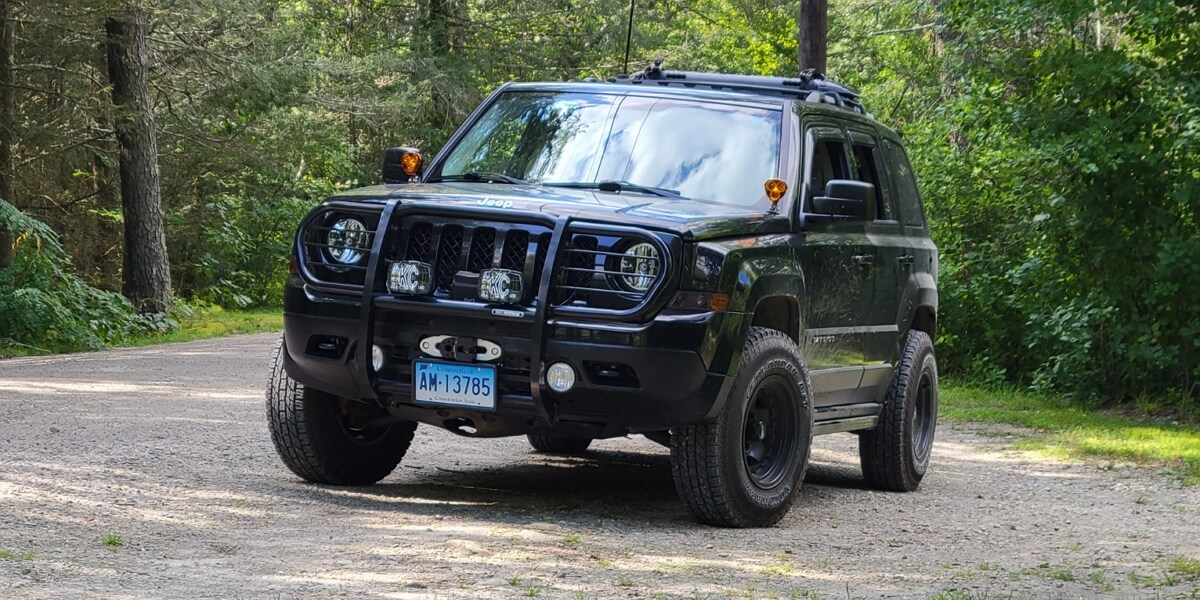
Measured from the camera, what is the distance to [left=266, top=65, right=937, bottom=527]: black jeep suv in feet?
22.9

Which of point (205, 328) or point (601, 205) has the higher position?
point (601, 205)

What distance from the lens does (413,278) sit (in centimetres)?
719

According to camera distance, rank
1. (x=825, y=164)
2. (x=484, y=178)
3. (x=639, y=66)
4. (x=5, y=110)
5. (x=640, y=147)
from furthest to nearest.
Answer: (x=639, y=66), (x=5, y=110), (x=825, y=164), (x=484, y=178), (x=640, y=147)

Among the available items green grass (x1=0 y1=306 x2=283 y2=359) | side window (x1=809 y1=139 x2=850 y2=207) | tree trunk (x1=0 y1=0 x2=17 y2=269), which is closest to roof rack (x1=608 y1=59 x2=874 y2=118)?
side window (x1=809 y1=139 x2=850 y2=207)

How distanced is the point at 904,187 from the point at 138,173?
1565 cm

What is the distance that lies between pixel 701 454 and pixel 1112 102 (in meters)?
7.98

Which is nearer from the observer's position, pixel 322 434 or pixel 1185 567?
pixel 1185 567

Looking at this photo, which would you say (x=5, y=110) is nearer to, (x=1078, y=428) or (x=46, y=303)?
(x=46, y=303)

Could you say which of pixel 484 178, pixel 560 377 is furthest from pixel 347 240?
pixel 560 377

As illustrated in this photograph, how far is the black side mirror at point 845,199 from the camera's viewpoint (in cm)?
790

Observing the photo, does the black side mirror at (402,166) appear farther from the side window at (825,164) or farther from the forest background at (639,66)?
the forest background at (639,66)

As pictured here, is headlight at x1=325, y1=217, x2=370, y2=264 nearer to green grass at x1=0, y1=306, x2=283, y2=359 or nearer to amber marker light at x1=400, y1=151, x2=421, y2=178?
amber marker light at x1=400, y1=151, x2=421, y2=178

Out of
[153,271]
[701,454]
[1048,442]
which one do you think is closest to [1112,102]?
[1048,442]

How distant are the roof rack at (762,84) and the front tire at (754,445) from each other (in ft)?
5.95
